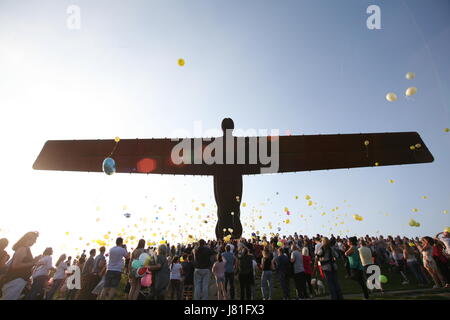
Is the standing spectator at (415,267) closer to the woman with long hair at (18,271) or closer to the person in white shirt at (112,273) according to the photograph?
the person in white shirt at (112,273)

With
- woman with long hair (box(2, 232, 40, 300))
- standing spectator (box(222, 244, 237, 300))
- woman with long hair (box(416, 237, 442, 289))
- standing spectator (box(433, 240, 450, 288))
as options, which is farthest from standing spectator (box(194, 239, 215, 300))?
standing spectator (box(433, 240, 450, 288))

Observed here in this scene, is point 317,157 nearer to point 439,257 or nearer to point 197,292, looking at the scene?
point 439,257

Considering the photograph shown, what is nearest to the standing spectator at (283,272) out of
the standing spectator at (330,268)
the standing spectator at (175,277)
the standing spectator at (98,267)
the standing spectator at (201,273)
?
the standing spectator at (330,268)

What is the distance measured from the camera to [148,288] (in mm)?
6945

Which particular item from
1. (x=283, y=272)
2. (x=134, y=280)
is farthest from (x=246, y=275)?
(x=134, y=280)

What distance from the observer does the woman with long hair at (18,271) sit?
4.50 metres

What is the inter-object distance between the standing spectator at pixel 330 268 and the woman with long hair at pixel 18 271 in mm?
6020

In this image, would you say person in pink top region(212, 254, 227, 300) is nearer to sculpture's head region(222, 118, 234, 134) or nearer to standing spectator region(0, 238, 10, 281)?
standing spectator region(0, 238, 10, 281)

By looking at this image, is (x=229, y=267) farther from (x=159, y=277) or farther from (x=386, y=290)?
(x=386, y=290)

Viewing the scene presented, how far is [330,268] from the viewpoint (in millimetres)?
5906

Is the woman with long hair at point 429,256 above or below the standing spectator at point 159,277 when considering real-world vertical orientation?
above

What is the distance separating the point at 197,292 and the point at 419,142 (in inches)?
363

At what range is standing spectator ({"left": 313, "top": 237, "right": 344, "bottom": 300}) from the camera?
5792 millimetres
